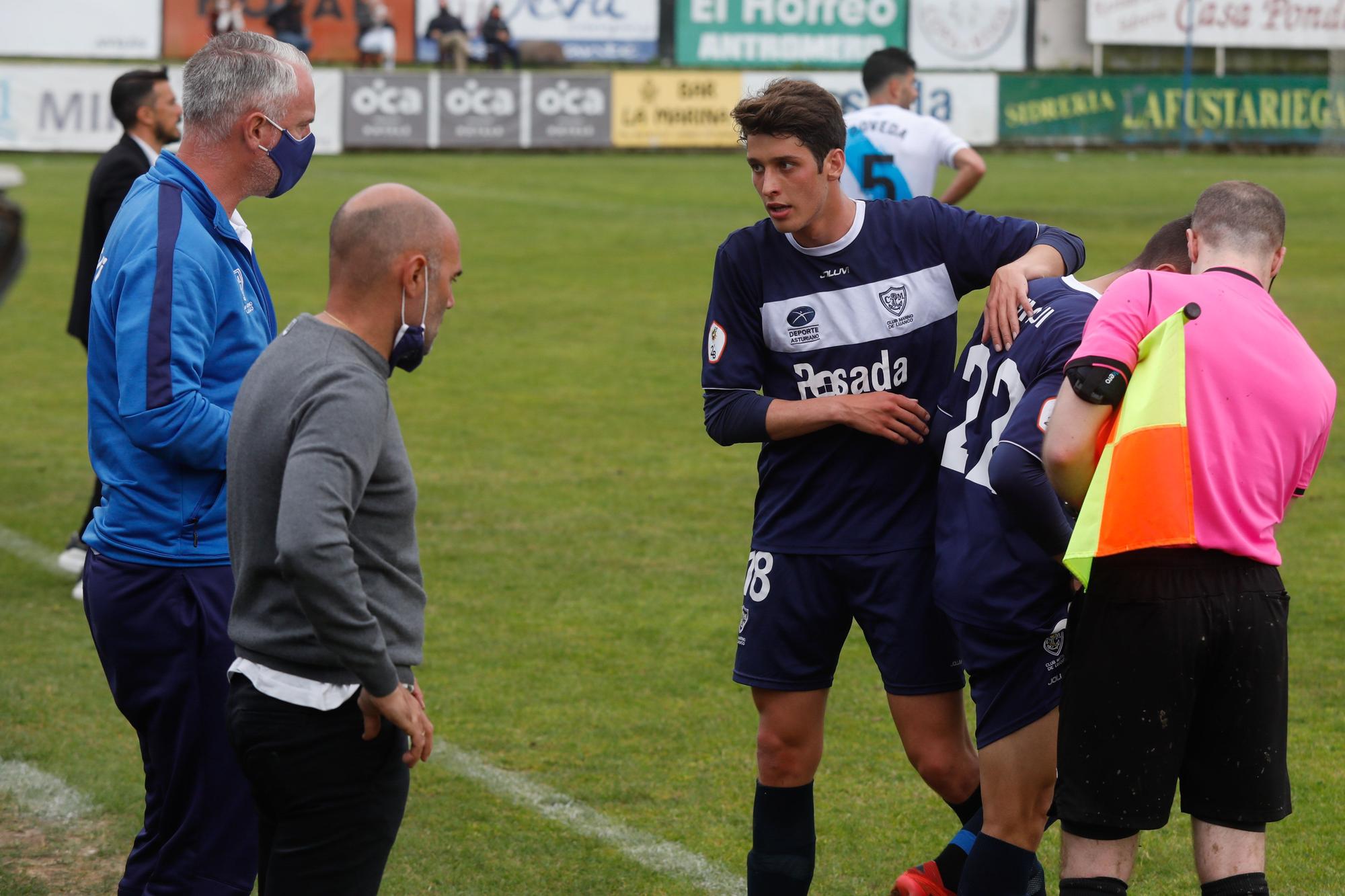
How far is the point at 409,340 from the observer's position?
319cm

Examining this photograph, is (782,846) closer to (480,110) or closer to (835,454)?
(835,454)

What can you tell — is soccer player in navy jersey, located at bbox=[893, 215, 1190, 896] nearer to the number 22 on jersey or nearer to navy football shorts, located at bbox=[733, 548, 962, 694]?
the number 22 on jersey

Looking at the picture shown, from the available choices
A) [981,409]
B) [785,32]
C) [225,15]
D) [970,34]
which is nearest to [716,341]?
[981,409]

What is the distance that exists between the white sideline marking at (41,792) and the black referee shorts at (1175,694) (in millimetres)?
3326

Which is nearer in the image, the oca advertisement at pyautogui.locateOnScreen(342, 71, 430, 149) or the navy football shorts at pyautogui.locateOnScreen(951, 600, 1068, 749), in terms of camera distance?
the navy football shorts at pyautogui.locateOnScreen(951, 600, 1068, 749)

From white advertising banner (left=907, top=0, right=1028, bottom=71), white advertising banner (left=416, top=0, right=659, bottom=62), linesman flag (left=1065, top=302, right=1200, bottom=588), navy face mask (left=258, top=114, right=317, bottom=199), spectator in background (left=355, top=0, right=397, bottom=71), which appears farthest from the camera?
white advertising banner (left=907, top=0, right=1028, bottom=71)

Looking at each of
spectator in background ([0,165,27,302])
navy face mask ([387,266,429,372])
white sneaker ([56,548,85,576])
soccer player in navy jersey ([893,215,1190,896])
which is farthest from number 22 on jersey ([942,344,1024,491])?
white sneaker ([56,548,85,576])

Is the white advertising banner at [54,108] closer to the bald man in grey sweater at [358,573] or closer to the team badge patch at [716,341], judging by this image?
the team badge patch at [716,341]

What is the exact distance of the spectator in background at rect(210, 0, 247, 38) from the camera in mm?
37312

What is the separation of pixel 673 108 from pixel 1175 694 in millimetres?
31087

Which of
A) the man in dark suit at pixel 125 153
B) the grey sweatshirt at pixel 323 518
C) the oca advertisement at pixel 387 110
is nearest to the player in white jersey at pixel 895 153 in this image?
the man in dark suit at pixel 125 153

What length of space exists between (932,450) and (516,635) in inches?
132

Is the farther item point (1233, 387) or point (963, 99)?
point (963, 99)

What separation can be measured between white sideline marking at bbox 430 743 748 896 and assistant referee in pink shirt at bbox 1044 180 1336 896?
4.85ft
